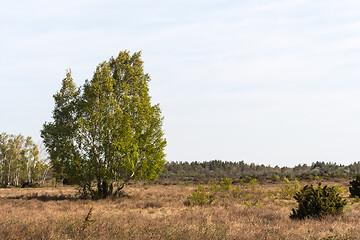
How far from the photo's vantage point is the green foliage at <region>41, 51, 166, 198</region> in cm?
2164

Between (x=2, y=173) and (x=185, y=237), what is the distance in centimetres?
6732

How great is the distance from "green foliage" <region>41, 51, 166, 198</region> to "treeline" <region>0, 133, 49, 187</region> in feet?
138

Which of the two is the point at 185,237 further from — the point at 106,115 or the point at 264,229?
the point at 106,115

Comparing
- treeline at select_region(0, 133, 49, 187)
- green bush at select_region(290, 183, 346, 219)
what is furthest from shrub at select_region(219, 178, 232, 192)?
treeline at select_region(0, 133, 49, 187)

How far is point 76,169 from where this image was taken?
2184 cm

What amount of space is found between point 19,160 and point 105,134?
159 feet

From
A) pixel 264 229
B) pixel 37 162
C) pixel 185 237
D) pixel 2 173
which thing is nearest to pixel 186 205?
pixel 264 229

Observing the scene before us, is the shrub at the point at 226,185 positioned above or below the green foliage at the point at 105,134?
below

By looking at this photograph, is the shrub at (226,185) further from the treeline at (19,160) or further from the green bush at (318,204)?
the treeline at (19,160)

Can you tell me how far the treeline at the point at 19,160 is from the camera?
206ft

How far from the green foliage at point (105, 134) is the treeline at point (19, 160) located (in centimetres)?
4214

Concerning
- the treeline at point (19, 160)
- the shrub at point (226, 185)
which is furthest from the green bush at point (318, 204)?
the treeline at point (19, 160)

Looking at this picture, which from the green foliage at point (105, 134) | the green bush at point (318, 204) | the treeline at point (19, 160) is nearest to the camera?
the green bush at point (318, 204)

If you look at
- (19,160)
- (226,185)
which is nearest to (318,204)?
(226,185)
